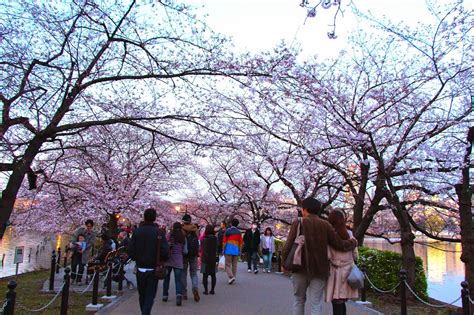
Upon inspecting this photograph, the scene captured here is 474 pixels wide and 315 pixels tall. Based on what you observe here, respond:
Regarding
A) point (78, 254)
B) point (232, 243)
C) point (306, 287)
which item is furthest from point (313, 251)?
point (78, 254)

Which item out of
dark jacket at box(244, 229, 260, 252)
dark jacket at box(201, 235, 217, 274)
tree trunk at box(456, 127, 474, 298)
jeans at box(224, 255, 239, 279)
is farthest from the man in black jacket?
dark jacket at box(244, 229, 260, 252)

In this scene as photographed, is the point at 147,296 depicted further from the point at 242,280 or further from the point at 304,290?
the point at 242,280

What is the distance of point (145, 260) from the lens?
5.89m

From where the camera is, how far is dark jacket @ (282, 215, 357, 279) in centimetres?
490

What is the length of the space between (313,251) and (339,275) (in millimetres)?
482

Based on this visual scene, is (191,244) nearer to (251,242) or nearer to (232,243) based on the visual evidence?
(232,243)

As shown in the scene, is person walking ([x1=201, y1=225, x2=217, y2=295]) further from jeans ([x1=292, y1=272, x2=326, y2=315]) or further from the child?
jeans ([x1=292, y1=272, x2=326, y2=315])

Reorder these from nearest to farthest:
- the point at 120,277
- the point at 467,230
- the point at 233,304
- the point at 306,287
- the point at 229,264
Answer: the point at 306,287
the point at 467,230
the point at 233,304
the point at 120,277
the point at 229,264

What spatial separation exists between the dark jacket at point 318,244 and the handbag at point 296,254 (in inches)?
2.6

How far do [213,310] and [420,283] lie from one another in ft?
17.7

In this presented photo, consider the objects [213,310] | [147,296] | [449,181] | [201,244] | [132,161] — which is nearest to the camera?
[147,296]

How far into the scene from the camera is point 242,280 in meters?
12.6

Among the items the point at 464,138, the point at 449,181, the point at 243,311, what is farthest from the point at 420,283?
the point at 243,311

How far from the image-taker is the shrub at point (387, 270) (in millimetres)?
10000
